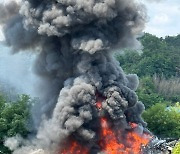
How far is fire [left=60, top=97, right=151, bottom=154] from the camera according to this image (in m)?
37.8

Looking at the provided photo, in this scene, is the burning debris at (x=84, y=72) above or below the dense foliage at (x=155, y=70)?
below

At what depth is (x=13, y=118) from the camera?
44344 millimetres

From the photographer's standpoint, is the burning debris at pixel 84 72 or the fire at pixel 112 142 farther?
the fire at pixel 112 142

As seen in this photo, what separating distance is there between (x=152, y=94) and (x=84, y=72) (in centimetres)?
4567

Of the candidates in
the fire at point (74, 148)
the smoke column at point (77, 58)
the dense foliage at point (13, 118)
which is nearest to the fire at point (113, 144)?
the smoke column at point (77, 58)

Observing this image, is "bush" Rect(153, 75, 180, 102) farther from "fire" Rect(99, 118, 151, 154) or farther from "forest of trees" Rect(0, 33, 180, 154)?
"fire" Rect(99, 118, 151, 154)

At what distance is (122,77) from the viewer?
3956 centimetres

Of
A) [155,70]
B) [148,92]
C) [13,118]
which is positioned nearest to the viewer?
[13,118]

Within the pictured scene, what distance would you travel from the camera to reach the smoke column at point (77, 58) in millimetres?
36969

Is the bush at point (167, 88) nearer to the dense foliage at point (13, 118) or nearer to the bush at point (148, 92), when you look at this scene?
the bush at point (148, 92)

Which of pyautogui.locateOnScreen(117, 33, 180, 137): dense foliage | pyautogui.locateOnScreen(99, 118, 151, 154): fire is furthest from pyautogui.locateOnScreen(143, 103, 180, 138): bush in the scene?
pyautogui.locateOnScreen(117, 33, 180, 137): dense foliage

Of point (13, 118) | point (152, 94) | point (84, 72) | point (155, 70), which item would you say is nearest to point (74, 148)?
point (84, 72)

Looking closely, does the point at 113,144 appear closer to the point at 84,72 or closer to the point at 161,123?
the point at 84,72

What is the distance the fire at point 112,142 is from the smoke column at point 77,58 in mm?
549
